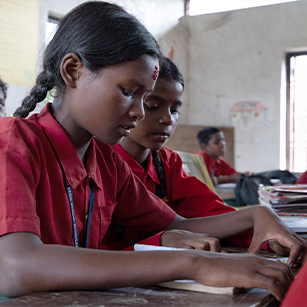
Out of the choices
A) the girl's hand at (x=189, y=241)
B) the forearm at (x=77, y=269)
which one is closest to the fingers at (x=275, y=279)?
the forearm at (x=77, y=269)

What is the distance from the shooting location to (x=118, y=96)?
2.62 ft

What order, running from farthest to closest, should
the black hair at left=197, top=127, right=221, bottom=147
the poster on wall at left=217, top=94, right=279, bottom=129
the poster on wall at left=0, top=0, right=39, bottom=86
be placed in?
the poster on wall at left=217, top=94, right=279, bottom=129
the black hair at left=197, top=127, right=221, bottom=147
the poster on wall at left=0, top=0, right=39, bottom=86

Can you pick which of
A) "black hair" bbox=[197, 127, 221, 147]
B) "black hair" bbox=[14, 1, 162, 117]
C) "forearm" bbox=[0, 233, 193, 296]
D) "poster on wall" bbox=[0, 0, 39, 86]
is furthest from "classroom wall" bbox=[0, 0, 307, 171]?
"forearm" bbox=[0, 233, 193, 296]

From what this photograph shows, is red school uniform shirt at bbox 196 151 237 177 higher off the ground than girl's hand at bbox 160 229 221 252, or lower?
lower

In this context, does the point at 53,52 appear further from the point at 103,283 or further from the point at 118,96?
the point at 103,283

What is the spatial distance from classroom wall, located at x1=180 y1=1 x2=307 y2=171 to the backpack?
254cm

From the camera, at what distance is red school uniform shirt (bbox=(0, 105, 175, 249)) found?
63cm

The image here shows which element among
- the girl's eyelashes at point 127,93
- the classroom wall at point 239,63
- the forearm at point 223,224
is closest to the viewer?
the girl's eyelashes at point 127,93

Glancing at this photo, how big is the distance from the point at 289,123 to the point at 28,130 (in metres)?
5.35

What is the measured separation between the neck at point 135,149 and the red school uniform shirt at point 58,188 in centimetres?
28

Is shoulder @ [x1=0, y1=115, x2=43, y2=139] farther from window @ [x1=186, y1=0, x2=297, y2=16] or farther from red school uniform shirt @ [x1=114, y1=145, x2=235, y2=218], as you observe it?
window @ [x1=186, y1=0, x2=297, y2=16]

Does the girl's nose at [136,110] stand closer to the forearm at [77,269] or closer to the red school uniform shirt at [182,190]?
the forearm at [77,269]

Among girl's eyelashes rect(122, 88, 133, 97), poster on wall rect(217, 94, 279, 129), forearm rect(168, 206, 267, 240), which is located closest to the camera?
girl's eyelashes rect(122, 88, 133, 97)

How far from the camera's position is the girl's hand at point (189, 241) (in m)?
0.81
